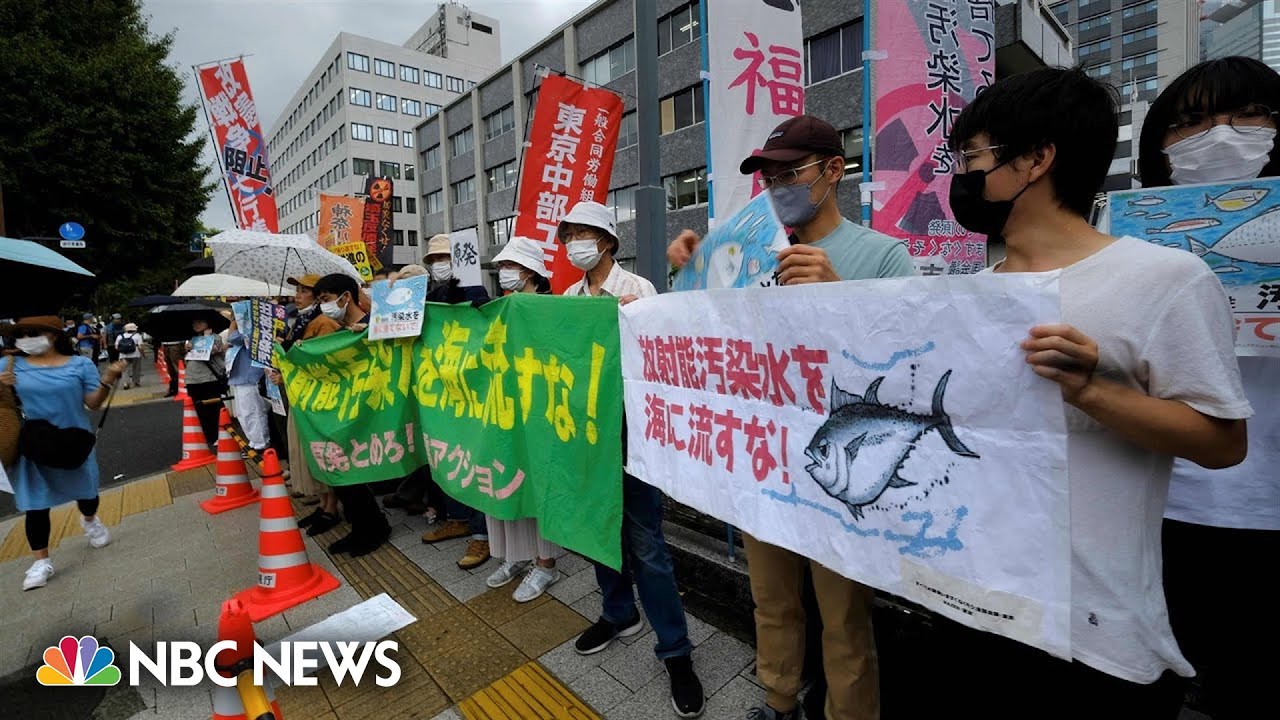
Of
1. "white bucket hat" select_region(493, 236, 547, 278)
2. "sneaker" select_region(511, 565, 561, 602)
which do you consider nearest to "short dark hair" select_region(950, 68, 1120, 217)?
"white bucket hat" select_region(493, 236, 547, 278)

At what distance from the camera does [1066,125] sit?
1.26m

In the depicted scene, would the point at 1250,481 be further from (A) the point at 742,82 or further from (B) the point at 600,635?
(A) the point at 742,82

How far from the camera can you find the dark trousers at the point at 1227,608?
1.57 m

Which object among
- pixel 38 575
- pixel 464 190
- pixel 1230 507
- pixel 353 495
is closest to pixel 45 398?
pixel 38 575

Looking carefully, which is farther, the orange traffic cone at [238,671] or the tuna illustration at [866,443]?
the orange traffic cone at [238,671]

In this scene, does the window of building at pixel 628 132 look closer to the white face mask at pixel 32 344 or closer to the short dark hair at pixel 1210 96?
the white face mask at pixel 32 344

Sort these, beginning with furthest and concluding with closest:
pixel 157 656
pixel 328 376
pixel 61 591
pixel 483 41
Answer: pixel 483 41 → pixel 328 376 → pixel 61 591 → pixel 157 656

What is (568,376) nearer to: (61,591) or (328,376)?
(328,376)

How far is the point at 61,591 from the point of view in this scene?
158 inches

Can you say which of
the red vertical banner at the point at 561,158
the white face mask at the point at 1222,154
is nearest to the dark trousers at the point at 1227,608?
the white face mask at the point at 1222,154

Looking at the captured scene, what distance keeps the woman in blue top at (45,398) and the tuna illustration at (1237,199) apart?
19.7ft

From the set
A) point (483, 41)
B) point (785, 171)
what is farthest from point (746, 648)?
point (483, 41)

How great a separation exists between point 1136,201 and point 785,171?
1080 millimetres

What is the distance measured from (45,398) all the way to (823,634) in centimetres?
539
